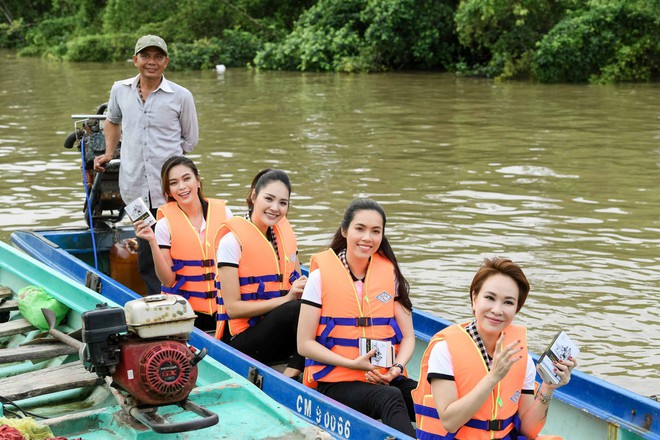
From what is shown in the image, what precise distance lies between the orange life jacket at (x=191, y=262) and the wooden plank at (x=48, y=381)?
89 centimetres

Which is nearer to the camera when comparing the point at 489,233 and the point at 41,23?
the point at 489,233

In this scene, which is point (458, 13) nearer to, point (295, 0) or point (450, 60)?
point (450, 60)

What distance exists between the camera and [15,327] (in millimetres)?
4781

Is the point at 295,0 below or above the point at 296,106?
above

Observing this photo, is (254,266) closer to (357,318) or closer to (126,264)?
(357,318)

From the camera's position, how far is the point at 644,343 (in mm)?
5906

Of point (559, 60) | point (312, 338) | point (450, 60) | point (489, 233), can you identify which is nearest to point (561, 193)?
point (489, 233)

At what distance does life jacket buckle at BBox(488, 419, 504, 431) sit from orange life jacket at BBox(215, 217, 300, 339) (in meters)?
1.58

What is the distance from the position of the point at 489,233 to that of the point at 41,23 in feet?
98.5

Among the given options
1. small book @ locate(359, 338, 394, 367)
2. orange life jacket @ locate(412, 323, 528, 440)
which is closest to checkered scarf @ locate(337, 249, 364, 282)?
small book @ locate(359, 338, 394, 367)

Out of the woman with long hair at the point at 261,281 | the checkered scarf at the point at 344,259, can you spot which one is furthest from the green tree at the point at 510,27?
the checkered scarf at the point at 344,259

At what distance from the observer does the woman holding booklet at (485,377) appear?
123 inches

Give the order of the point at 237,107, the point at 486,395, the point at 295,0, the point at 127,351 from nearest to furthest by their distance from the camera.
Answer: the point at 486,395 → the point at 127,351 → the point at 237,107 → the point at 295,0

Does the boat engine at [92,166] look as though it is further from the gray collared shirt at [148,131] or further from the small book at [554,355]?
the small book at [554,355]
